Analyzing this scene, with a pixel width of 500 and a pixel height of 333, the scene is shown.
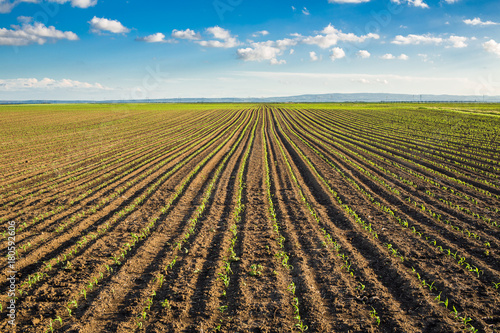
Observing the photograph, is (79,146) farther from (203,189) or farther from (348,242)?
(348,242)

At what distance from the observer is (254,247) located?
7746 millimetres

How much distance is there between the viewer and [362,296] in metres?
5.69

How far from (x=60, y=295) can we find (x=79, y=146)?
68.9 feet

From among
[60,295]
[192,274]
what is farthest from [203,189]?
[60,295]

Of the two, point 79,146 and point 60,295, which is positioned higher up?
point 79,146

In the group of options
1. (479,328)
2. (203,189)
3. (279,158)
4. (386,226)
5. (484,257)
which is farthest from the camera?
(279,158)

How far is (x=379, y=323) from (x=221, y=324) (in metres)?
2.59

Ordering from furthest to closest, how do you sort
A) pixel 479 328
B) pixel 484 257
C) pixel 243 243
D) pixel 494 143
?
pixel 494 143
pixel 243 243
pixel 484 257
pixel 479 328

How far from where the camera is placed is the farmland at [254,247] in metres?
5.20

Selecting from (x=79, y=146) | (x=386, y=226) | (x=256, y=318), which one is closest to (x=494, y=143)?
(x=386, y=226)

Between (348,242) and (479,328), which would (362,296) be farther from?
(348,242)

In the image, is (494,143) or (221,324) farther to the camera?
(494,143)

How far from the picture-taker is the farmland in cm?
520

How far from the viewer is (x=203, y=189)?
12.7m
